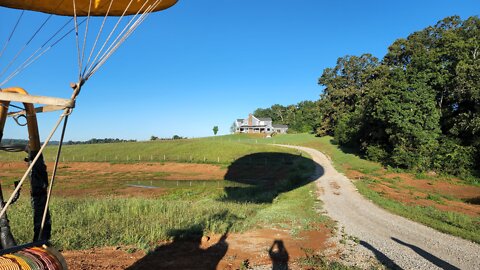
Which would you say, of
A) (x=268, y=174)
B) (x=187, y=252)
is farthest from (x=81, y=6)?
(x=268, y=174)

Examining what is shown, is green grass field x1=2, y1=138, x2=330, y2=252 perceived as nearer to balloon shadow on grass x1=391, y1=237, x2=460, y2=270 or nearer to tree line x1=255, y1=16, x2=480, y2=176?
balloon shadow on grass x1=391, y1=237, x2=460, y2=270

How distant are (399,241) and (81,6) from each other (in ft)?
36.9

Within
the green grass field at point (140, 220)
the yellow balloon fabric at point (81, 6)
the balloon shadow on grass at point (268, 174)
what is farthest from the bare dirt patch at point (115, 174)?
the yellow balloon fabric at point (81, 6)

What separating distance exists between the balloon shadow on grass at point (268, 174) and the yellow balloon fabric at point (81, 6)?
1740 centimetres

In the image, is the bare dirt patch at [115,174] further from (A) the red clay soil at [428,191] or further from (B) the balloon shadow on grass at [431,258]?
(B) the balloon shadow on grass at [431,258]

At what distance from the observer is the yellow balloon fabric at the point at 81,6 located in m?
5.63

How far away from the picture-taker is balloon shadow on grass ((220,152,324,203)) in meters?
27.9

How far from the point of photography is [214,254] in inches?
339

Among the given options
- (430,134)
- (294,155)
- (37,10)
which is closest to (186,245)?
(37,10)

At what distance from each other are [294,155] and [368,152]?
12.8 metres

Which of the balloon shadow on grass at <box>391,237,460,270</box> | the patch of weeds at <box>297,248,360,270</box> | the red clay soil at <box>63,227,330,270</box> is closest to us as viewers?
the red clay soil at <box>63,227,330,270</box>

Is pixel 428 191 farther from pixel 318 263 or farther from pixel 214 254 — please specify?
pixel 214 254

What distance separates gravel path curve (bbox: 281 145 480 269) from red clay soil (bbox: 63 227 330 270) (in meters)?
1.68

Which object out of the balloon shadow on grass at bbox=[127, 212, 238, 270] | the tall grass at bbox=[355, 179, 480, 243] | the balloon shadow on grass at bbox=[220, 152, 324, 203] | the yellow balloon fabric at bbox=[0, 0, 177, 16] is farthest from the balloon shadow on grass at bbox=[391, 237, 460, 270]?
the balloon shadow on grass at bbox=[220, 152, 324, 203]
